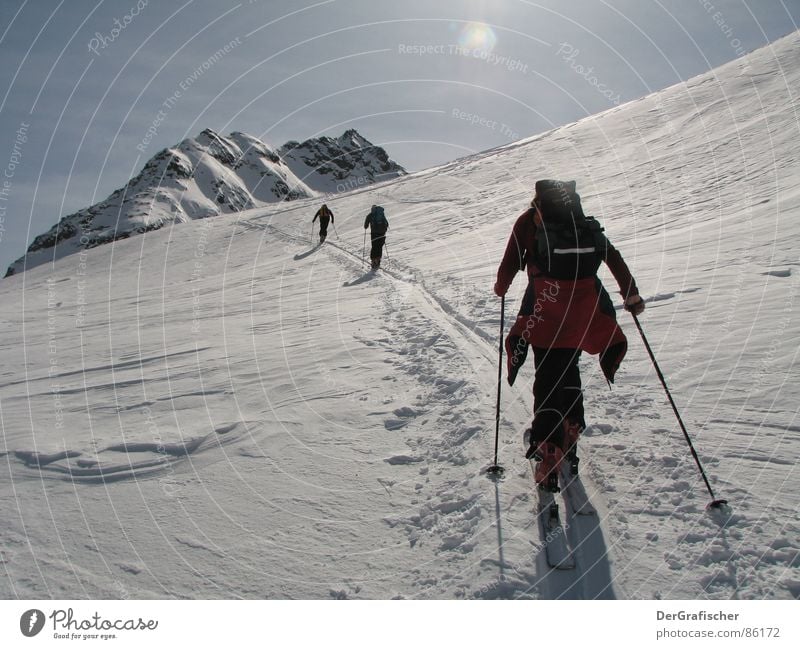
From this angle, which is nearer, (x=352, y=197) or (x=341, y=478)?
(x=341, y=478)

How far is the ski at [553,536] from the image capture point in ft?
8.75

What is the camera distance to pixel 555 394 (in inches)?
133

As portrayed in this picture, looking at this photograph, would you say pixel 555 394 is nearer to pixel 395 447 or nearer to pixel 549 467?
pixel 549 467

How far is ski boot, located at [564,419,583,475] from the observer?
3406 mm

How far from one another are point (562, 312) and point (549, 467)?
106 centimetres

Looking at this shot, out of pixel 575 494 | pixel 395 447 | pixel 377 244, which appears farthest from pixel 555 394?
pixel 377 244

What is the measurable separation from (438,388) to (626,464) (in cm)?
218

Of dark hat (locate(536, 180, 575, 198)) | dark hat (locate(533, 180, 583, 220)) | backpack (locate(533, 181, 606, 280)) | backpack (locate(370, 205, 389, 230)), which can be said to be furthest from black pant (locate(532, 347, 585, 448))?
backpack (locate(370, 205, 389, 230))

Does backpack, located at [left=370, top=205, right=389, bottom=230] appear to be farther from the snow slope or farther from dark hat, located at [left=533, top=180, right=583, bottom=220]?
dark hat, located at [left=533, top=180, right=583, bottom=220]

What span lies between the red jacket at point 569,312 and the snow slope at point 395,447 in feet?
2.99
